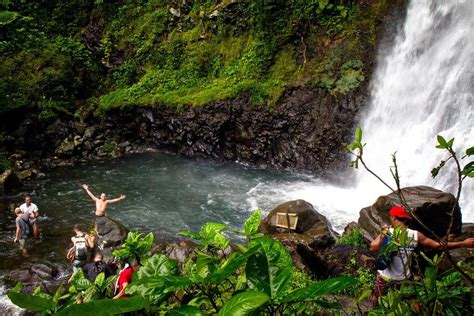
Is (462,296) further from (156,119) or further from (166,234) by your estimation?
(156,119)

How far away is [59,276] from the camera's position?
8812 millimetres

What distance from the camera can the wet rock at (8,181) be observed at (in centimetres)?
1386

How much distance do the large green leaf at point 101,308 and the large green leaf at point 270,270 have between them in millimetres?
461

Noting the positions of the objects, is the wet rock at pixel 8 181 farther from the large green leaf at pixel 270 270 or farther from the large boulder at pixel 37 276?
the large green leaf at pixel 270 270

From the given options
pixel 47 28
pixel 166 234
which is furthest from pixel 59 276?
pixel 47 28

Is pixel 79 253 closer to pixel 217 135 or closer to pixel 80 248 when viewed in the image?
pixel 80 248

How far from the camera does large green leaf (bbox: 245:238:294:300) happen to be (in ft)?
4.39

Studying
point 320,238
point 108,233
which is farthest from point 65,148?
point 320,238

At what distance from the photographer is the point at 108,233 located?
9.75m

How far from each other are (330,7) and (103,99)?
12.5 m

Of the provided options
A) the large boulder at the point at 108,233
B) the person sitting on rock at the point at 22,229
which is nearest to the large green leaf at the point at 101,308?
the large boulder at the point at 108,233

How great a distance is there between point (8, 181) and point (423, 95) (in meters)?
15.6

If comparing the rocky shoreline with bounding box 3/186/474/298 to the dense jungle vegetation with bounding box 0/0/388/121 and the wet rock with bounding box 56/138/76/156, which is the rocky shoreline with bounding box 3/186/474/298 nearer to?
the dense jungle vegetation with bounding box 0/0/388/121

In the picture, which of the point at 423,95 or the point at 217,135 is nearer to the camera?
the point at 423,95
